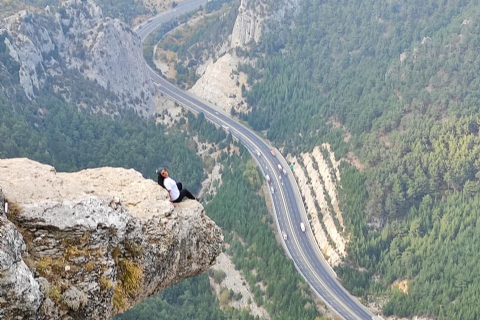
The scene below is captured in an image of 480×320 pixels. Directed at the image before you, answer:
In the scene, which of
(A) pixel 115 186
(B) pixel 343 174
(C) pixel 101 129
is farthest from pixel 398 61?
(A) pixel 115 186

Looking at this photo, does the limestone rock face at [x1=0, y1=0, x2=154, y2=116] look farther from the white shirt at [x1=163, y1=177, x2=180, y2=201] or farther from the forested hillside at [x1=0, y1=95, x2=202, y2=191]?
the white shirt at [x1=163, y1=177, x2=180, y2=201]

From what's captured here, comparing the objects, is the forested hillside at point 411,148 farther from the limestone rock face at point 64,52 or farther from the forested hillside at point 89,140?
the limestone rock face at point 64,52

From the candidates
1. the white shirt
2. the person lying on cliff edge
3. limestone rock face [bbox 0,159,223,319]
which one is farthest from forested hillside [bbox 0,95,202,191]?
limestone rock face [bbox 0,159,223,319]

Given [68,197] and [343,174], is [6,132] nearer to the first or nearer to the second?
[343,174]

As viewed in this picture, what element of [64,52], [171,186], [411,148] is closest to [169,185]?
[171,186]

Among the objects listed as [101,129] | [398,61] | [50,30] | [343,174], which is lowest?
[101,129]
